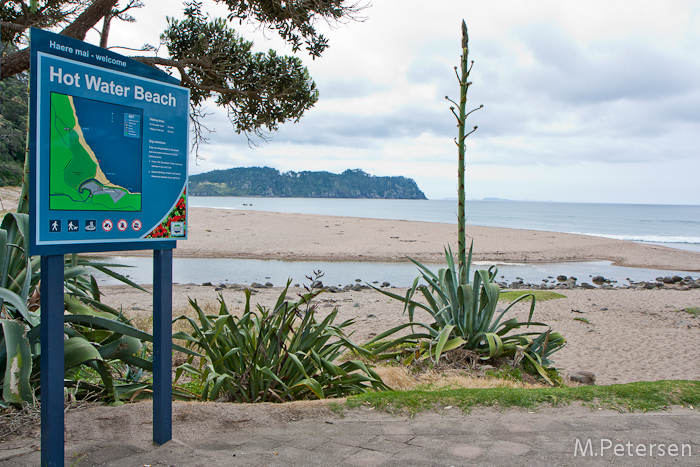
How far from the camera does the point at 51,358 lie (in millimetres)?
2227

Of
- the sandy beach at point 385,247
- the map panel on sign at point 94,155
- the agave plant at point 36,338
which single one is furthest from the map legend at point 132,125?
the sandy beach at point 385,247

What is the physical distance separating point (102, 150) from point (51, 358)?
100 centimetres

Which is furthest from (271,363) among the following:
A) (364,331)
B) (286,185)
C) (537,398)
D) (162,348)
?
(286,185)

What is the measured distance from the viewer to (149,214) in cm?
257

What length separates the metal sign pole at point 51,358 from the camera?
221cm

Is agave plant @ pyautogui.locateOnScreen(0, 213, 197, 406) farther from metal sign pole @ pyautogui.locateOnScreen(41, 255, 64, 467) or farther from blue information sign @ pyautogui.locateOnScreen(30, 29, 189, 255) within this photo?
blue information sign @ pyautogui.locateOnScreen(30, 29, 189, 255)

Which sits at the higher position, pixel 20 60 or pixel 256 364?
pixel 20 60

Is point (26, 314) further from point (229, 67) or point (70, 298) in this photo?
point (229, 67)

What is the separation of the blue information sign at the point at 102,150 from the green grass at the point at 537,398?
1.79m

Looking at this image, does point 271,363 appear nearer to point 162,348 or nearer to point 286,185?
point 162,348

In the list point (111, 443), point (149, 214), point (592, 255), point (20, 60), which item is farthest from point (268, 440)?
point (592, 255)

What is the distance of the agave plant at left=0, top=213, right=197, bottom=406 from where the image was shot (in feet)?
8.62

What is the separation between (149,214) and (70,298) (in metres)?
1.26

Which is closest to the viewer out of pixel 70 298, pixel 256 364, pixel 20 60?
pixel 70 298
